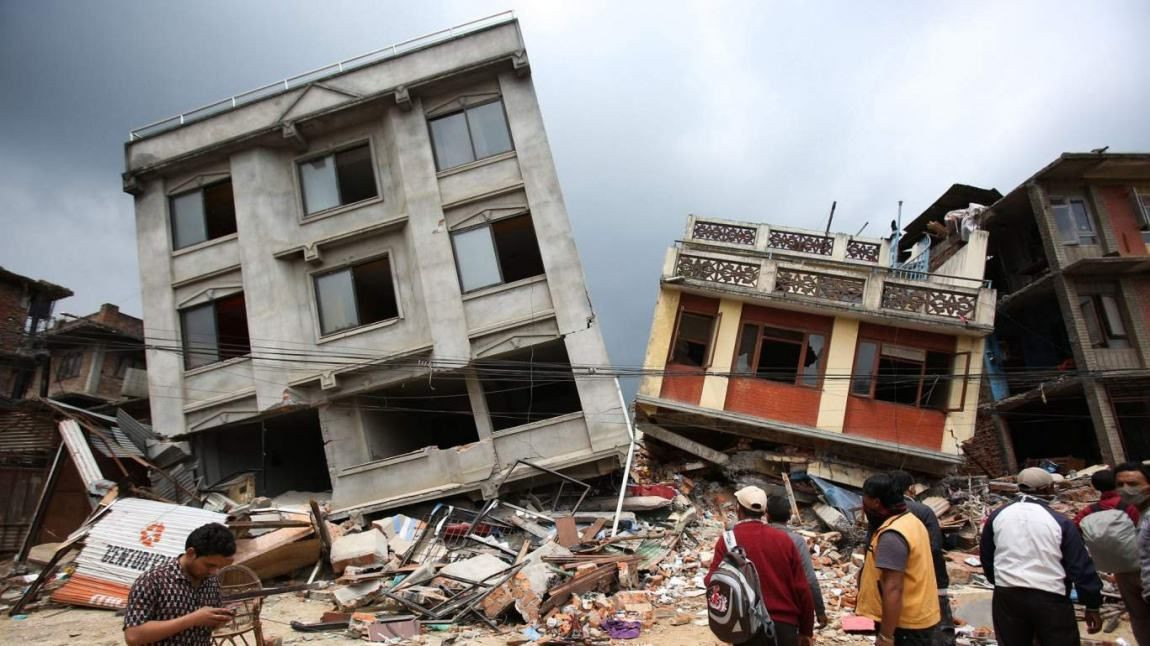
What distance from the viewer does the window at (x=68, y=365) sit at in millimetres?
24250

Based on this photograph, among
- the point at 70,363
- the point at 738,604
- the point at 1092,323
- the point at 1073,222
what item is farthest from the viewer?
the point at 70,363

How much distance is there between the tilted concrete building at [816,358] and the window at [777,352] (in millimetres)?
22

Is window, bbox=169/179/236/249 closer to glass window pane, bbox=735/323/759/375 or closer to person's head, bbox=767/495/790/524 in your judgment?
glass window pane, bbox=735/323/759/375

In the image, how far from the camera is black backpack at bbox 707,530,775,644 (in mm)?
3455

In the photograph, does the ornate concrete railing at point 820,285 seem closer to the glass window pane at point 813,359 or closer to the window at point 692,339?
the glass window pane at point 813,359

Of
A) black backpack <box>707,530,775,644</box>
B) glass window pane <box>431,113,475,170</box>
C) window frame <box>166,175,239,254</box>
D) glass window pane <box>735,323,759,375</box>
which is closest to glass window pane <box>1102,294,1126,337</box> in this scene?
glass window pane <box>735,323,759,375</box>

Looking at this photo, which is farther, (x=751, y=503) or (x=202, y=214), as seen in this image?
(x=202, y=214)

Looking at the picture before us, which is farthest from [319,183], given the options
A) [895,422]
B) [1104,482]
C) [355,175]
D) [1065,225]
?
[1065,225]

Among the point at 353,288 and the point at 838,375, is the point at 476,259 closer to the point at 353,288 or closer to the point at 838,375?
the point at 353,288

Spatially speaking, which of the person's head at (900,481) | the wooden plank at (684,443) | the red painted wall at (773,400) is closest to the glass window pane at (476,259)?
the wooden plank at (684,443)

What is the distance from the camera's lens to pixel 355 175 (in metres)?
16.3

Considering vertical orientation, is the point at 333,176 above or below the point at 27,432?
above

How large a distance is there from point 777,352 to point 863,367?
185cm

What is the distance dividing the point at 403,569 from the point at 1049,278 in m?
18.9
